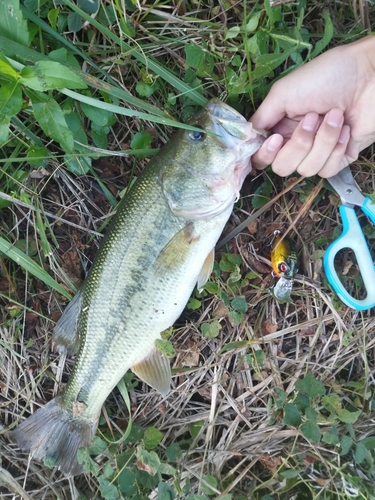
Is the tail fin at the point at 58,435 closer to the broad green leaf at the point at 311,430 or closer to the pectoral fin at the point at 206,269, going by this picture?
the pectoral fin at the point at 206,269

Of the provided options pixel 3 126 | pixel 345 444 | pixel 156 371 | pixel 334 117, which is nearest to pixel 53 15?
pixel 3 126

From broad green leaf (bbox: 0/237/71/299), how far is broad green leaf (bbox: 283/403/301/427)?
1.57m

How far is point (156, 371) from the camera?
273 cm

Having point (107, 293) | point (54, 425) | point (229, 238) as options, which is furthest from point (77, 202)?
point (54, 425)

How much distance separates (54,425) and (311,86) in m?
2.61

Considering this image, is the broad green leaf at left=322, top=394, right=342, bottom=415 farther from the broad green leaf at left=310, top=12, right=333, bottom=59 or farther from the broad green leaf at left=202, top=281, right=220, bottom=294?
the broad green leaf at left=310, top=12, right=333, bottom=59

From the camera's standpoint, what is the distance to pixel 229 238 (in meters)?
2.87

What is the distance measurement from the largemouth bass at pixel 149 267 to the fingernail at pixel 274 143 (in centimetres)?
6

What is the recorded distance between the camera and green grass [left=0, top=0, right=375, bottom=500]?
2.65m

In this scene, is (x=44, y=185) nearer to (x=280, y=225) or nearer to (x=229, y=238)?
(x=229, y=238)

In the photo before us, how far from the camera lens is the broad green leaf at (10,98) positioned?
2.27 meters

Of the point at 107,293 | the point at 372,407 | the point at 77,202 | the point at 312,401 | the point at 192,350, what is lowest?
the point at 372,407

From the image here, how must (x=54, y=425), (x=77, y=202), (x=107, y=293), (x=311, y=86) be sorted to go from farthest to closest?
(x=77, y=202) < (x=54, y=425) < (x=107, y=293) < (x=311, y=86)

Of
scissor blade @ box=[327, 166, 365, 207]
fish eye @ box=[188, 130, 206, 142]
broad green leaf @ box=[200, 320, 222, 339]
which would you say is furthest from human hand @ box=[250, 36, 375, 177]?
broad green leaf @ box=[200, 320, 222, 339]
